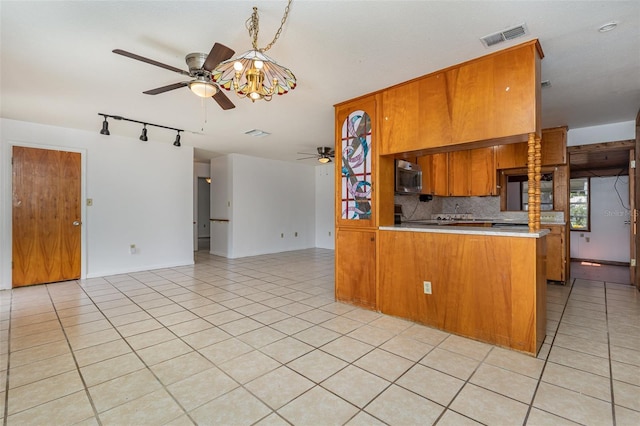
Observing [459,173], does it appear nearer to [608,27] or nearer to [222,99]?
[608,27]

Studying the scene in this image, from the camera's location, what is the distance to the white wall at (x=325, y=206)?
28.1 ft

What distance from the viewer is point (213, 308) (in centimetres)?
344

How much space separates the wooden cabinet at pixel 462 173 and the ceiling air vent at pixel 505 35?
2.51 meters

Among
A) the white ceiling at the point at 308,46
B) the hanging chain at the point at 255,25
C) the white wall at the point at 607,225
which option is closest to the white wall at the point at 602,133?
the white ceiling at the point at 308,46

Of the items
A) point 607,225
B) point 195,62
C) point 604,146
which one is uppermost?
point 195,62

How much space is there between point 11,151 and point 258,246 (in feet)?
15.2

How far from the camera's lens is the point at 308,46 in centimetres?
239

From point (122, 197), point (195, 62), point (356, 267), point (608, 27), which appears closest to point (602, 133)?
point (608, 27)

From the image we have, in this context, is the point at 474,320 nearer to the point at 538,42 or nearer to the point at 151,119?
the point at 538,42

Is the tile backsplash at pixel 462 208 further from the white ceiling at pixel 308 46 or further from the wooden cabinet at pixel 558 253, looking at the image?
the white ceiling at pixel 308 46

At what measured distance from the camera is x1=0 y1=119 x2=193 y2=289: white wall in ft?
14.6

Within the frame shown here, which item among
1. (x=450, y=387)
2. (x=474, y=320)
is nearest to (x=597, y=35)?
(x=474, y=320)

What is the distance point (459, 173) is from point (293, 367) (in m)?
4.37

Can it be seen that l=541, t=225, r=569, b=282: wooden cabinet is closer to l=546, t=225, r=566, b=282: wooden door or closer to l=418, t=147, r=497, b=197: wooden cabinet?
l=546, t=225, r=566, b=282: wooden door
